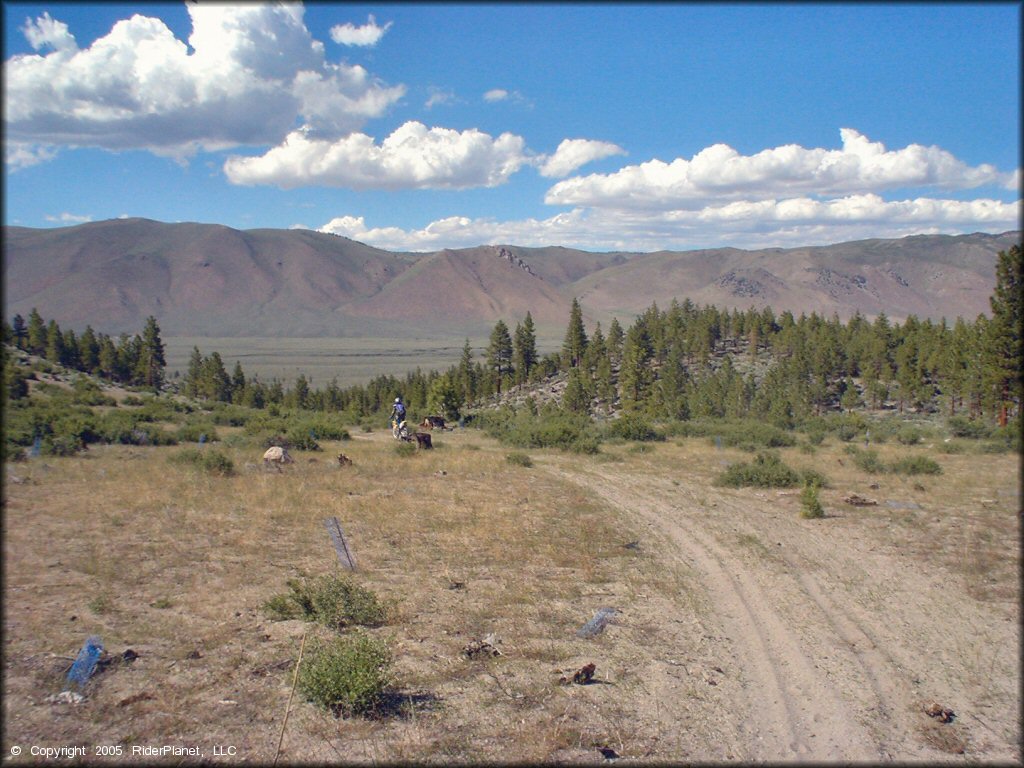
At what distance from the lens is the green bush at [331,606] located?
7945 millimetres

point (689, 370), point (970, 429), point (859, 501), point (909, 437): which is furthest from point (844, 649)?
point (689, 370)

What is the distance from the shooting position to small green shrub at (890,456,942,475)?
19.4 metres

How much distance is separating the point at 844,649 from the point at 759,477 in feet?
38.3

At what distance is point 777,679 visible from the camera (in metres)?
7.07

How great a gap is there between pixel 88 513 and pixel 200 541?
2551 millimetres

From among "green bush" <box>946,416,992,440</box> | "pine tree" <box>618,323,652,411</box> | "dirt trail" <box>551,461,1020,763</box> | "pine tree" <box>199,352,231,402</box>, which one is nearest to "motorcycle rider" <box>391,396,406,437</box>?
"dirt trail" <box>551,461,1020,763</box>

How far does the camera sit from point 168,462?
58.9 feet

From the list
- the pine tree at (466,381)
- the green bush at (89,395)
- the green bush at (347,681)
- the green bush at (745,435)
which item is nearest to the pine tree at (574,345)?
the pine tree at (466,381)

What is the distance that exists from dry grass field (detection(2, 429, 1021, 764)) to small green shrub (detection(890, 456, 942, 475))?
107 inches

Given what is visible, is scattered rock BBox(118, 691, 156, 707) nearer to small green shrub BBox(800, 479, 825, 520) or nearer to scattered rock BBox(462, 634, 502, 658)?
scattered rock BBox(462, 634, 502, 658)

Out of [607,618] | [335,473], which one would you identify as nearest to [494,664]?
[607,618]

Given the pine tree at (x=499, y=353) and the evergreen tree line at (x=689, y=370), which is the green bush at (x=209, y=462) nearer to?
the evergreen tree line at (x=689, y=370)

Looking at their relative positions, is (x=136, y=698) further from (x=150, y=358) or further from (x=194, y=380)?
(x=194, y=380)

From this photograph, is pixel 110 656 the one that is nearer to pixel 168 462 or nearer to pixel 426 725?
pixel 426 725
